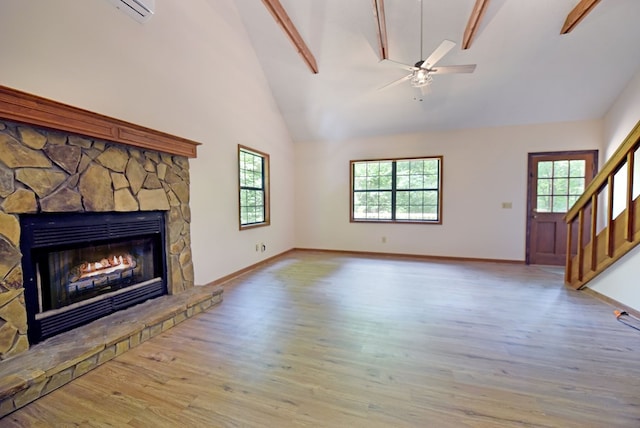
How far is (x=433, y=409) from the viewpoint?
5.33 ft

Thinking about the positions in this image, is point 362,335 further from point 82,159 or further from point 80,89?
point 80,89

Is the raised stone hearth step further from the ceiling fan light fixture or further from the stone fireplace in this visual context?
the ceiling fan light fixture

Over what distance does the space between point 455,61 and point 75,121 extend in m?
4.64

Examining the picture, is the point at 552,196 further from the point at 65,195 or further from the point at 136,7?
the point at 65,195

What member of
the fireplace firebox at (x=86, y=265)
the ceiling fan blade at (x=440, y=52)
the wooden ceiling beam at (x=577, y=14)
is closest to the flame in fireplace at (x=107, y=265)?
the fireplace firebox at (x=86, y=265)

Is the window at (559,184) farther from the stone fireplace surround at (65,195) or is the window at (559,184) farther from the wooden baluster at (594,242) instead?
the stone fireplace surround at (65,195)

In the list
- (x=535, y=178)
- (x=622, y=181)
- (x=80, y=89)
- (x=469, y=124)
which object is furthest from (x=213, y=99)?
(x=622, y=181)

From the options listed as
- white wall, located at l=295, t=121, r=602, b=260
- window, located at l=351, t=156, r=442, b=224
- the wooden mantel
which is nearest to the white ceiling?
white wall, located at l=295, t=121, r=602, b=260

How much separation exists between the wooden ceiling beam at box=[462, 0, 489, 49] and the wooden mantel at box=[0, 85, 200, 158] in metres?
3.71

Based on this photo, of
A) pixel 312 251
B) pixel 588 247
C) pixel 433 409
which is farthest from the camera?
pixel 312 251

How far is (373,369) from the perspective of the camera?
2002 millimetres

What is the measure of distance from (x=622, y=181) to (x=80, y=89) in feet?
22.9

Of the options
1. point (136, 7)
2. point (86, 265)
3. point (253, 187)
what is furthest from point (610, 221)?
point (86, 265)

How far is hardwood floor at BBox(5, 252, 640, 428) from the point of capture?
1.58m
